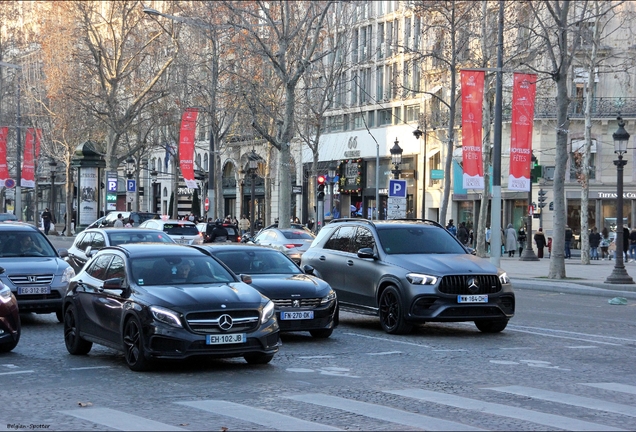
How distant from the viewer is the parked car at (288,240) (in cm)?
3256

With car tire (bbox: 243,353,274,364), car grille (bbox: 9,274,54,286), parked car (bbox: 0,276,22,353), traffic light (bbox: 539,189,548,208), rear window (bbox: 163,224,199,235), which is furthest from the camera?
traffic light (bbox: 539,189,548,208)

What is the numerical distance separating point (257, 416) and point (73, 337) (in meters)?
5.52

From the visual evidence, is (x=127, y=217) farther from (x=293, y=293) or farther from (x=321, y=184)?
(x=293, y=293)

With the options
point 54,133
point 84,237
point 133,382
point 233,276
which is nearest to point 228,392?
point 133,382

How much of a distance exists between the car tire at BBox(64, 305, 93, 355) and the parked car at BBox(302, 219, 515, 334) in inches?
160

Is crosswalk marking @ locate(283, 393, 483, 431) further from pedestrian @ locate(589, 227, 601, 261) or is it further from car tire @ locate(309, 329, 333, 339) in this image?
pedestrian @ locate(589, 227, 601, 261)

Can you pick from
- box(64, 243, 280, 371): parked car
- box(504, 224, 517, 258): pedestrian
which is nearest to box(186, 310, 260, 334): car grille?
box(64, 243, 280, 371): parked car

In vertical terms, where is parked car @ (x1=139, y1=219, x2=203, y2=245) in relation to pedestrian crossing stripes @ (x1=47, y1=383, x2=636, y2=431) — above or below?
above

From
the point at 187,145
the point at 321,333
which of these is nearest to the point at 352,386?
the point at 321,333

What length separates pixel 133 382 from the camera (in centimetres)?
1173

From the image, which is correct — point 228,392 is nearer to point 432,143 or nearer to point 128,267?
point 128,267

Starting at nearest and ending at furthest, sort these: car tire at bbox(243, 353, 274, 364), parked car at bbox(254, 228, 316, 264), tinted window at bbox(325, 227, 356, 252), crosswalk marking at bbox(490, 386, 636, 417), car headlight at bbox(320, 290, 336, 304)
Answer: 1. crosswalk marking at bbox(490, 386, 636, 417)
2. car tire at bbox(243, 353, 274, 364)
3. car headlight at bbox(320, 290, 336, 304)
4. tinted window at bbox(325, 227, 356, 252)
5. parked car at bbox(254, 228, 316, 264)

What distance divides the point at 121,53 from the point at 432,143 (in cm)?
1971

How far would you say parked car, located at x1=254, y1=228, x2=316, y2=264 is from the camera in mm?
32562
